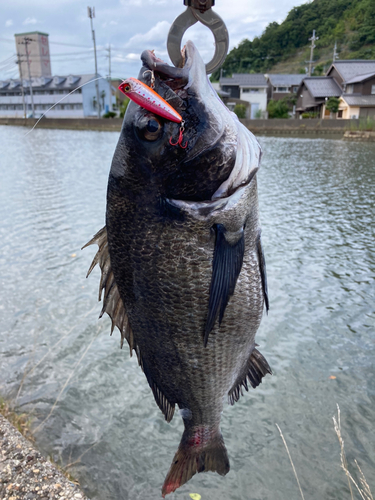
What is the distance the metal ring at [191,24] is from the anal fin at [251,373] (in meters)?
1.23

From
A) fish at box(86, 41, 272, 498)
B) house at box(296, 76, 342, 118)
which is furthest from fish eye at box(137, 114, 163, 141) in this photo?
house at box(296, 76, 342, 118)

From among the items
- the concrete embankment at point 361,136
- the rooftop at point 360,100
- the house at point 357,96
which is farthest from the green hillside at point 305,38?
the concrete embankment at point 361,136

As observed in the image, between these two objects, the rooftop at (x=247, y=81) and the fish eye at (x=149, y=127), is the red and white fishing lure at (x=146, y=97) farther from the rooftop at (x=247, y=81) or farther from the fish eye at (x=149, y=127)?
the rooftop at (x=247, y=81)

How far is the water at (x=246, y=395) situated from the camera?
325cm

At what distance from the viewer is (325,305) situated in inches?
221

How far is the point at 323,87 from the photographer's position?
46250mm

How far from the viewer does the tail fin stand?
1.60 meters

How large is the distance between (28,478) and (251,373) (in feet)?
5.16

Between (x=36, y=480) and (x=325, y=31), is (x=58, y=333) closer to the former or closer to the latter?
(x=36, y=480)

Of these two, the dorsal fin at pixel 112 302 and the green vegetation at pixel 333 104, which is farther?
the green vegetation at pixel 333 104

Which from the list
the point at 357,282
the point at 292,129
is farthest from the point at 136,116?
the point at 292,129

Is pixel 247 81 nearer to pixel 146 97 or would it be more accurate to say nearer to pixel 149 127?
pixel 149 127

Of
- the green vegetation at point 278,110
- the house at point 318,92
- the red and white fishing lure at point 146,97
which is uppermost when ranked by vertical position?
the house at point 318,92

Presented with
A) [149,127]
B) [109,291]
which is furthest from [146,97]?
[109,291]
